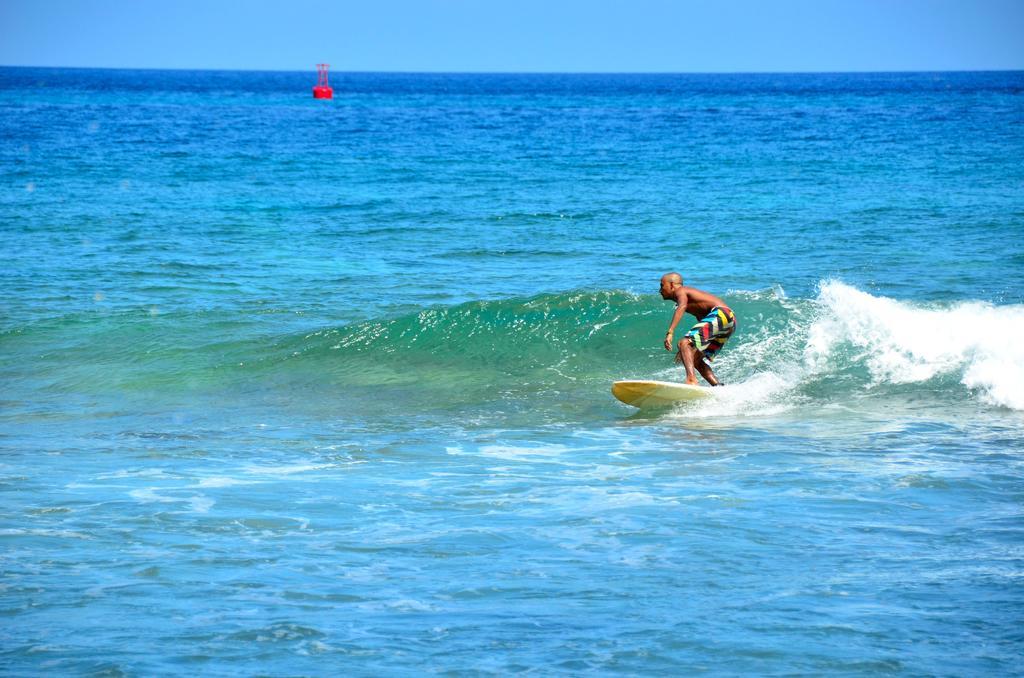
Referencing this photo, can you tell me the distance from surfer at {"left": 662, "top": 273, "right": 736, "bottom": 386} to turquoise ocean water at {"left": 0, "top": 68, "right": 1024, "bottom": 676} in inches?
19.5

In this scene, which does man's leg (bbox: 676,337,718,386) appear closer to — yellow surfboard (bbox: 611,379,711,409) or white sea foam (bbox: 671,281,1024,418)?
yellow surfboard (bbox: 611,379,711,409)

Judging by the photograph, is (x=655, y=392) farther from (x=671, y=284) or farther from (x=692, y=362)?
(x=671, y=284)

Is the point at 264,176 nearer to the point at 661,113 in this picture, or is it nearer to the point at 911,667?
the point at 911,667

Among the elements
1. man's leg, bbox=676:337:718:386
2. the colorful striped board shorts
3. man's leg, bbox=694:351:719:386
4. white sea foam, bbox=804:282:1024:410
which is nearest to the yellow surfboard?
man's leg, bbox=676:337:718:386

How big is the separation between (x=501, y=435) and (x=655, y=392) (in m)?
1.78

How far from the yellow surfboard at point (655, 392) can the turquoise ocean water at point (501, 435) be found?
18 cm

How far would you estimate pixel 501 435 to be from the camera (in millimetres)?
10422

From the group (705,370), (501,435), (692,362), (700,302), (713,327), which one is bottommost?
(501,435)

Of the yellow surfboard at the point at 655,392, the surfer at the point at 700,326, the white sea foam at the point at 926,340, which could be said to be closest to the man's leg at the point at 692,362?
the surfer at the point at 700,326

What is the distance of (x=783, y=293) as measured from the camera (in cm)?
1692

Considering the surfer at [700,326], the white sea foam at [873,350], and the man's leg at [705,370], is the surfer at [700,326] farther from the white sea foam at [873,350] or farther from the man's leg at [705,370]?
the white sea foam at [873,350]

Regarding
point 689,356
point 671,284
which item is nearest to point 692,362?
point 689,356

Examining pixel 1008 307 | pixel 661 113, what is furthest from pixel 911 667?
pixel 661 113

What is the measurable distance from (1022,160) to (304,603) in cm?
3636
